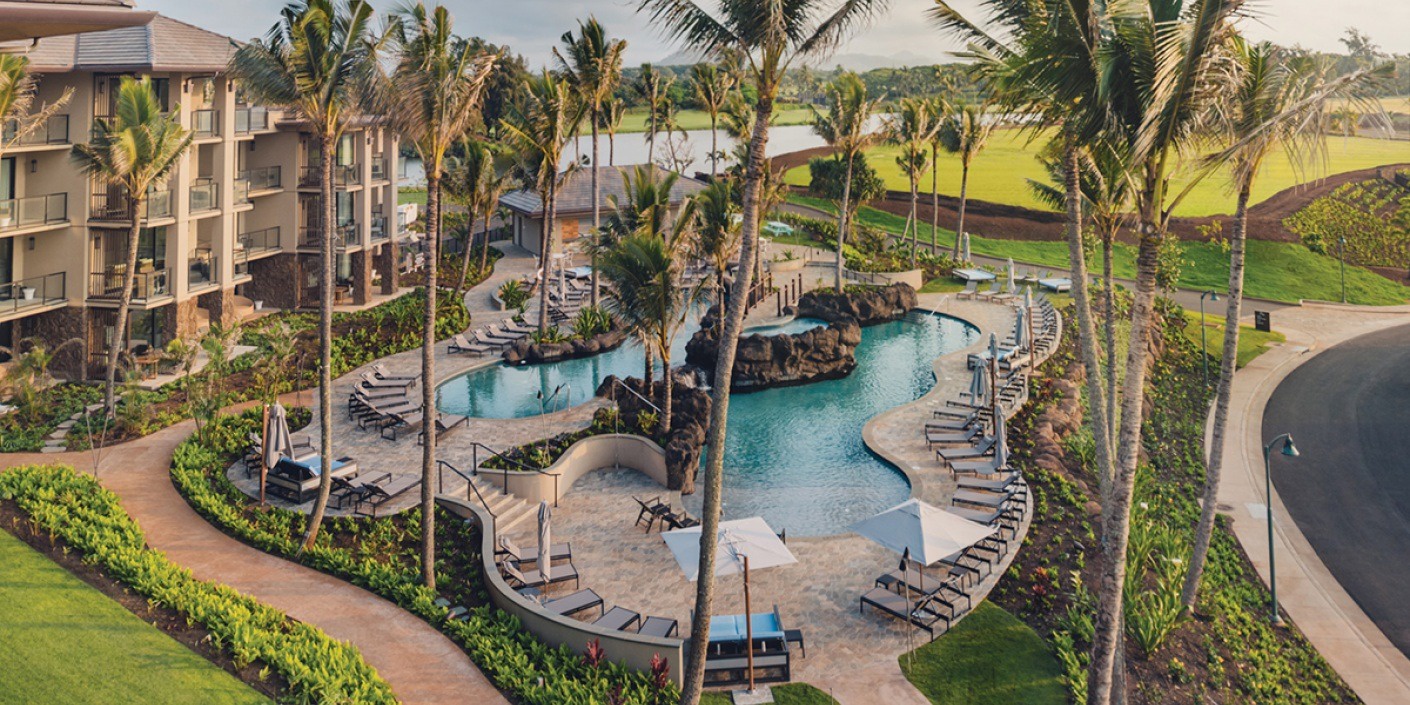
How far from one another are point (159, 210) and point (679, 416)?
66.9 ft

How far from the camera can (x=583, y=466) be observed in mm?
28047

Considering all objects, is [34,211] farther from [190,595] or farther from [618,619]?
[618,619]

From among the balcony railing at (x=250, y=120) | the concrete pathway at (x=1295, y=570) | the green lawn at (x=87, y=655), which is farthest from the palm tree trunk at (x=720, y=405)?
the balcony railing at (x=250, y=120)

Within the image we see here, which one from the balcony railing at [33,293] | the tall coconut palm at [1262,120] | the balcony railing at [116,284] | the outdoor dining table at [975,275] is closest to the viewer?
the tall coconut palm at [1262,120]

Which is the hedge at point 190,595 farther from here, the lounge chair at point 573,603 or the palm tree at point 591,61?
the palm tree at point 591,61

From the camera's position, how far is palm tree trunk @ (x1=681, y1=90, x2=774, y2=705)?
1460 centimetres

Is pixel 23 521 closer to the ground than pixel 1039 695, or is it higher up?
higher up

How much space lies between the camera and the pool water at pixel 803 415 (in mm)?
26875

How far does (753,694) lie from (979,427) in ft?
50.6

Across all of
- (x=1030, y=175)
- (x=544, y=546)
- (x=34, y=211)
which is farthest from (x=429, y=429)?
(x=1030, y=175)

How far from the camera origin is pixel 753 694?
17.6m

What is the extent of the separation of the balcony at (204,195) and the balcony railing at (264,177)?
3.83 metres

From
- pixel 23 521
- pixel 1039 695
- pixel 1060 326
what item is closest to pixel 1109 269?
pixel 1039 695

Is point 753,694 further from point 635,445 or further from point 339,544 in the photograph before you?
point 635,445
